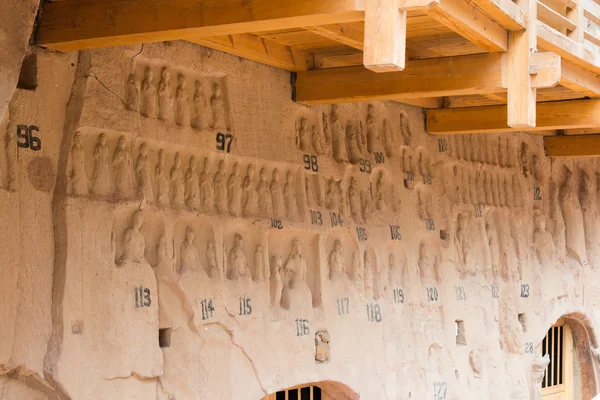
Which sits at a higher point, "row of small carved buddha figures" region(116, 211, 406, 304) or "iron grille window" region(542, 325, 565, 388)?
"row of small carved buddha figures" region(116, 211, 406, 304)

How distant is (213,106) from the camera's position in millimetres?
6039

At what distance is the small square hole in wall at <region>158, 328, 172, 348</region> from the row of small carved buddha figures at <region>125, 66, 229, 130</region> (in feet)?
4.24

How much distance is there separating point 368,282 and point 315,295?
72 centimetres

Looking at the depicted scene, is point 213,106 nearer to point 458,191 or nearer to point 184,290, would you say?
point 184,290

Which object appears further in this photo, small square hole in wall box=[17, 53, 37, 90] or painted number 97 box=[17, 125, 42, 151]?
small square hole in wall box=[17, 53, 37, 90]

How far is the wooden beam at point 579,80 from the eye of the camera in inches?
254

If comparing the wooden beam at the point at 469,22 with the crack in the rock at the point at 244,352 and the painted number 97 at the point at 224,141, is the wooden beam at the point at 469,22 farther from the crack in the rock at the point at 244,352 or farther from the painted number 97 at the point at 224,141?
the crack in the rock at the point at 244,352

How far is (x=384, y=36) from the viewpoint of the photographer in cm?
402

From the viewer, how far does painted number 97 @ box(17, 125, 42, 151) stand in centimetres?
477

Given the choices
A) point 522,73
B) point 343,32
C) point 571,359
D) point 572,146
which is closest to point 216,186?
point 343,32

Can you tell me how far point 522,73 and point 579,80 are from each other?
1.23 m

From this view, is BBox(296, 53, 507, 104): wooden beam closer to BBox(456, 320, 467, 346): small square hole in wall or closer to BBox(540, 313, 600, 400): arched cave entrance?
BBox(456, 320, 467, 346): small square hole in wall

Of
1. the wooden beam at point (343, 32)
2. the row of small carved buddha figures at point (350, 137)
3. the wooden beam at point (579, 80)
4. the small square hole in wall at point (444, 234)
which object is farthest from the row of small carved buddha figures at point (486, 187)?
the wooden beam at point (343, 32)

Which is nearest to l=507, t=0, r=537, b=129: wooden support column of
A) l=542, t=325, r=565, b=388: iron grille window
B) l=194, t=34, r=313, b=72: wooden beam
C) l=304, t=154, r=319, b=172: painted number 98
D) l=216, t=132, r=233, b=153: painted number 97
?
l=194, t=34, r=313, b=72: wooden beam
